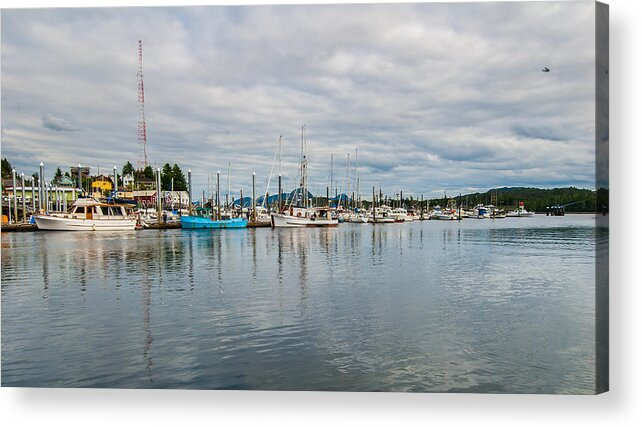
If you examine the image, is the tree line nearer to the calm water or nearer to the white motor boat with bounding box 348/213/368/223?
the calm water

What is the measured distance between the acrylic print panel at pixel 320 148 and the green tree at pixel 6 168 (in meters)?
0.06

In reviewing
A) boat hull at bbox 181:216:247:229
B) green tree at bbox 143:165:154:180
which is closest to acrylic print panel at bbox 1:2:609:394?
green tree at bbox 143:165:154:180

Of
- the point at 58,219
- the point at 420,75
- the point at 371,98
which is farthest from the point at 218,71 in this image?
the point at 58,219

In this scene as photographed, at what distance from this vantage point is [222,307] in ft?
24.5

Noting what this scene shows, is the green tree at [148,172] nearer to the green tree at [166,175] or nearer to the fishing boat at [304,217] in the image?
the green tree at [166,175]

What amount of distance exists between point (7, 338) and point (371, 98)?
16.3ft

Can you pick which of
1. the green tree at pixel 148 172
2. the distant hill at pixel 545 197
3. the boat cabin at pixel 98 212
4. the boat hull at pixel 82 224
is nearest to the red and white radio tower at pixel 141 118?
the green tree at pixel 148 172

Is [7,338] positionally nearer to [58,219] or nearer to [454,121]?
[454,121]

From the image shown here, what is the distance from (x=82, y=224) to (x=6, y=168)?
20819 mm

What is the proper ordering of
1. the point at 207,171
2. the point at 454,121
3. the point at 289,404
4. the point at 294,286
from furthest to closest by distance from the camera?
the point at 294,286 < the point at 207,171 < the point at 454,121 < the point at 289,404

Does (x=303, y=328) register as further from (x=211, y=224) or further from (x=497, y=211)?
(x=211, y=224)

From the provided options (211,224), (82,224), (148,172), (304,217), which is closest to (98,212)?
(82,224)

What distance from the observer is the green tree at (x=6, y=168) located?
662 cm

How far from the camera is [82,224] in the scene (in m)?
26.4
